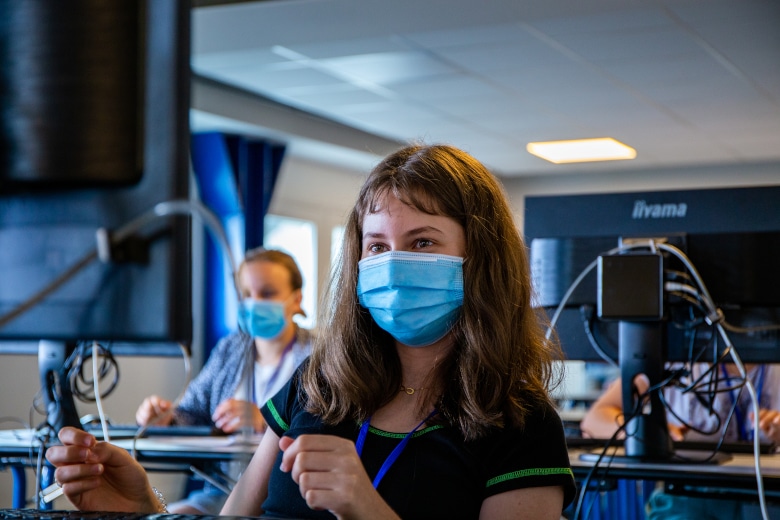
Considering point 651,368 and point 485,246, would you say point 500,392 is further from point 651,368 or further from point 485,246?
point 651,368

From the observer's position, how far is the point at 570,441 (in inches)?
92.0

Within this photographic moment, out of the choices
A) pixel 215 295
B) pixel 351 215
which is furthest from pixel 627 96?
pixel 351 215

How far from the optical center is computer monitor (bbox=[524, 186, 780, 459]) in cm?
207

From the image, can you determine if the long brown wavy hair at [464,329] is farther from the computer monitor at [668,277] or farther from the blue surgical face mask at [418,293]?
the computer monitor at [668,277]

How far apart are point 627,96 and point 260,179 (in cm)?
263

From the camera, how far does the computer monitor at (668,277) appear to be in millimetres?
2068

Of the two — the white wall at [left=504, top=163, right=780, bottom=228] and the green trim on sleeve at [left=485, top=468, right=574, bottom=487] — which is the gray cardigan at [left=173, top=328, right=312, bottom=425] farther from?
the white wall at [left=504, top=163, right=780, bottom=228]

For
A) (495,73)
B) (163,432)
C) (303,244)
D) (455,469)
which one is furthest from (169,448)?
(303,244)

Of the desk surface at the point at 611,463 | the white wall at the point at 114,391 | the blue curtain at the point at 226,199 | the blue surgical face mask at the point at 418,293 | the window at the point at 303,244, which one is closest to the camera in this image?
the blue surgical face mask at the point at 418,293

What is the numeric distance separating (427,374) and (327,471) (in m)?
0.42

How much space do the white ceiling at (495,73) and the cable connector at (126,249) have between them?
328 centimetres

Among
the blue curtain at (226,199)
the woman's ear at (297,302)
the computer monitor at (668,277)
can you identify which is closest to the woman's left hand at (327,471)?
the computer monitor at (668,277)

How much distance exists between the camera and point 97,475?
3.79 feet

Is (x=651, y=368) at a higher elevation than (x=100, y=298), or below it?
below
